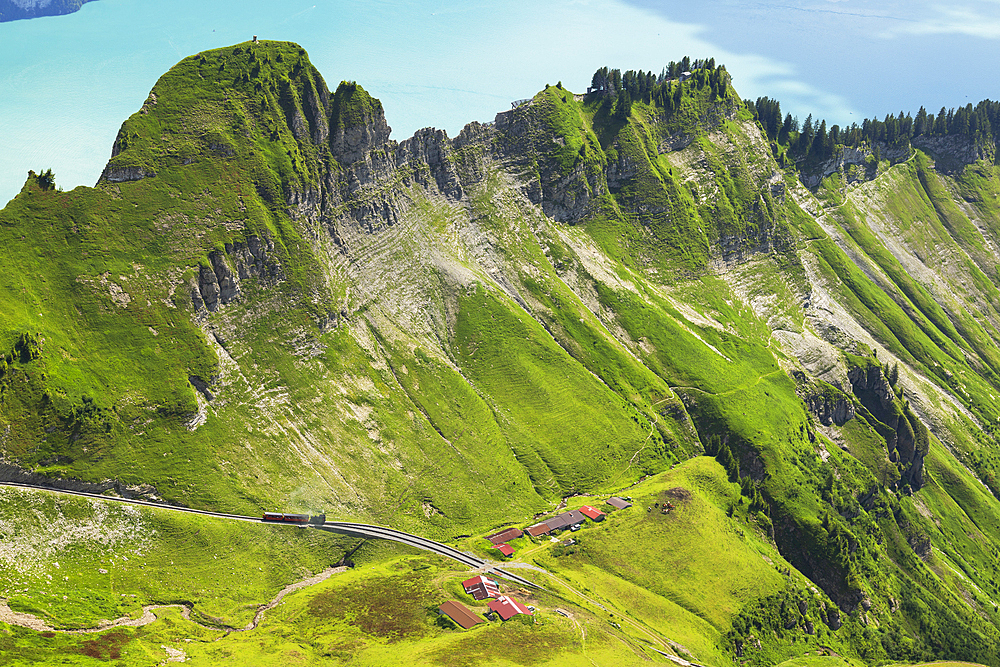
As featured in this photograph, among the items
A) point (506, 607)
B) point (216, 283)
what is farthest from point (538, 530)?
point (216, 283)

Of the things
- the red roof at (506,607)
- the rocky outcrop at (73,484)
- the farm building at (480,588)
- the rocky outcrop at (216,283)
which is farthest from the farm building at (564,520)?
the rocky outcrop at (216,283)

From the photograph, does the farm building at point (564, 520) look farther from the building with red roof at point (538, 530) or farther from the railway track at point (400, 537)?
the railway track at point (400, 537)

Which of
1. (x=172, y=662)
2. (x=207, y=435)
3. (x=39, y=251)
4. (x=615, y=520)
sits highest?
(x=39, y=251)

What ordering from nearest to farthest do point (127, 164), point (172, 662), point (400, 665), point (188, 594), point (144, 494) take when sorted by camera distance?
point (172, 662), point (400, 665), point (188, 594), point (144, 494), point (127, 164)

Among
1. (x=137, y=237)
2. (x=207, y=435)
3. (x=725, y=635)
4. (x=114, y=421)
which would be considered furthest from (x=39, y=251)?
(x=725, y=635)

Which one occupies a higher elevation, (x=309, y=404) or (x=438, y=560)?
(x=309, y=404)

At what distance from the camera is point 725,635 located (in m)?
182

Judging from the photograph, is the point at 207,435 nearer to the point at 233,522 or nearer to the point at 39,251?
the point at 233,522

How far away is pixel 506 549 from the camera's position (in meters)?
182

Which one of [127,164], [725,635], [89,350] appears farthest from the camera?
[127,164]

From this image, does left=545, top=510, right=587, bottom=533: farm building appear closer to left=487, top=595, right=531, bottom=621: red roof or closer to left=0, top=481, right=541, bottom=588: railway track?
left=0, top=481, right=541, bottom=588: railway track

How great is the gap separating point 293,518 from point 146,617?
38.3 m

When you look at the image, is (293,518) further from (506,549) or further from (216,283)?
(216,283)

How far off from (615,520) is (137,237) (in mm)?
138466
